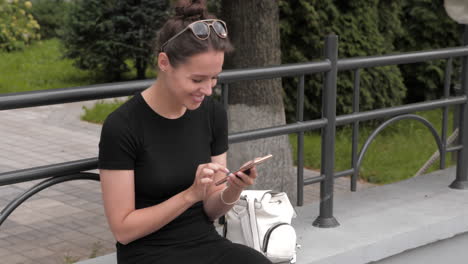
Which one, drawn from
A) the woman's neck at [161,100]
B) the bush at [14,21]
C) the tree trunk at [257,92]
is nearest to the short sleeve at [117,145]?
the woman's neck at [161,100]

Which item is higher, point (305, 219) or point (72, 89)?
point (72, 89)

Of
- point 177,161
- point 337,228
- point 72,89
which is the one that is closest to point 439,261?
point 337,228

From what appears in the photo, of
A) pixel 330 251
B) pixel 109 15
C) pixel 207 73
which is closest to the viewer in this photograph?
→ pixel 207 73

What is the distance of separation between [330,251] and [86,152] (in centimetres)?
486

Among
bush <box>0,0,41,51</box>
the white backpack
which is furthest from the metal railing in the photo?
bush <box>0,0,41,51</box>

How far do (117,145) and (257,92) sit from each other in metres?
3.39

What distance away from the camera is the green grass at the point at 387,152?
7.23 m

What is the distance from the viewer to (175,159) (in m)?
2.57

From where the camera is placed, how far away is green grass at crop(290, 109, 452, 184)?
7.23m

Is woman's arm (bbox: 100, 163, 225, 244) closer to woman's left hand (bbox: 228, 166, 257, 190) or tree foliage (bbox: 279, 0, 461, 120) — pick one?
woman's left hand (bbox: 228, 166, 257, 190)

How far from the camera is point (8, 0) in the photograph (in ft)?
31.8

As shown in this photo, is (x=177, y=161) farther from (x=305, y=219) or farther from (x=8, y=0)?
(x=8, y=0)

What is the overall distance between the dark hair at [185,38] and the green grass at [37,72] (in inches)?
348

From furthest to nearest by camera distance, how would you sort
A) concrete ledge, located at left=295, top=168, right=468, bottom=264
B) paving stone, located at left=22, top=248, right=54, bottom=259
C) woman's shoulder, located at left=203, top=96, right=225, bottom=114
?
1. paving stone, located at left=22, top=248, right=54, bottom=259
2. concrete ledge, located at left=295, top=168, right=468, bottom=264
3. woman's shoulder, located at left=203, top=96, right=225, bottom=114
